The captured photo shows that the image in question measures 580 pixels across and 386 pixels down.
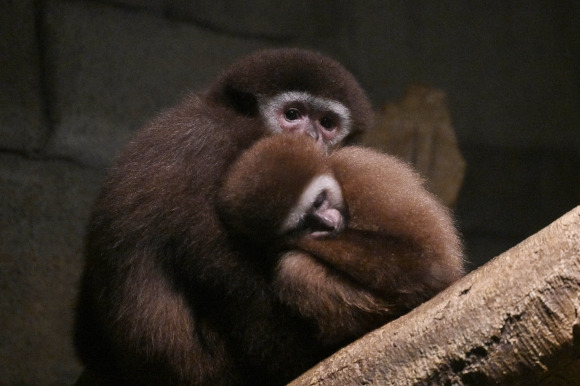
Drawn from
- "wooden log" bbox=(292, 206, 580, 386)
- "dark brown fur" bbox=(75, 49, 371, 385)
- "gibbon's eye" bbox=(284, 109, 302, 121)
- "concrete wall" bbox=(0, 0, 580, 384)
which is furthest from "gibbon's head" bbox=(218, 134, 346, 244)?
"concrete wall" bbox=(0, 0, 580, 384)

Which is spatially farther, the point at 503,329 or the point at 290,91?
the point at 290,91

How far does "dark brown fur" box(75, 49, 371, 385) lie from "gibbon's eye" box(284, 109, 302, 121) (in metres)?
0.31

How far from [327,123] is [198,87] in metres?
1.37

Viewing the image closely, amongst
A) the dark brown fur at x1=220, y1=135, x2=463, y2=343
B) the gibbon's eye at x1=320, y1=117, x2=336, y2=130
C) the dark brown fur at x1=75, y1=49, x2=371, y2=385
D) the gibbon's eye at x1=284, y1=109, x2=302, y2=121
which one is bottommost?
the dark brown fur at x1=75, y1=49, x2=371, y2=385

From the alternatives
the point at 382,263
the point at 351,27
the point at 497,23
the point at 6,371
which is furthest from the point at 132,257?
the point at 497,23

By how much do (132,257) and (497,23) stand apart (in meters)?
3.40

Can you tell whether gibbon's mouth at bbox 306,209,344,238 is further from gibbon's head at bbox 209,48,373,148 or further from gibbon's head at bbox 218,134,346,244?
gibbon's head at bbox 209,48,373,148

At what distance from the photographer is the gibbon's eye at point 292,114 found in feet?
9.91

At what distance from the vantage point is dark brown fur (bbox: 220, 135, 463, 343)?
7.14 ft

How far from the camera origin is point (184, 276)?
2.47 m

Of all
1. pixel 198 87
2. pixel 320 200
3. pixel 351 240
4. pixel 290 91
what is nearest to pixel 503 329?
pixel 351 240

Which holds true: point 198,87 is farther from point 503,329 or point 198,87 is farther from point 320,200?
point 503,329

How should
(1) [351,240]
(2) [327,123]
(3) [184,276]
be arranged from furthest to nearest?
1. (2) [327,123]
2. (3) [184,276]
3. (1) [351,240]

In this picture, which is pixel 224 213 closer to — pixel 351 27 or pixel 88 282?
pixel 88 282
